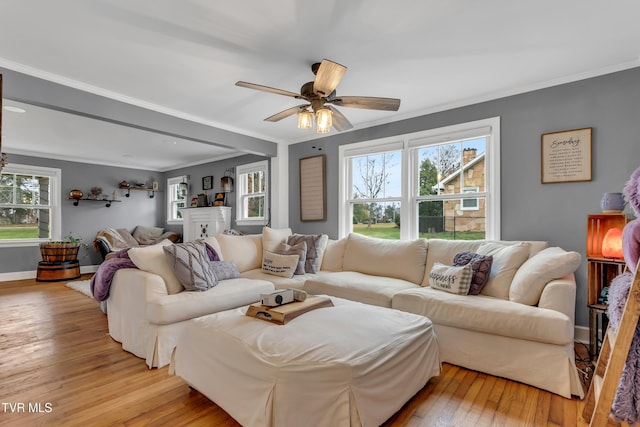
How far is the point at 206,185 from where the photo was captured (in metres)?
6.65

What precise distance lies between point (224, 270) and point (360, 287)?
139 centimetres

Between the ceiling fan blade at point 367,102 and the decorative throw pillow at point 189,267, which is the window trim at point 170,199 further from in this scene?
the ceiling fan blade at point 367,102

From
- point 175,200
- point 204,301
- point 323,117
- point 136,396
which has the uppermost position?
point 323,117

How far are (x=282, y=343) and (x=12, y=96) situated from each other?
3050mm

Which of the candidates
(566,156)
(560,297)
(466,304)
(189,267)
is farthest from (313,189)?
(560,297)

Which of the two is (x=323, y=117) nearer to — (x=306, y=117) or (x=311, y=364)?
(x=306, y=117)

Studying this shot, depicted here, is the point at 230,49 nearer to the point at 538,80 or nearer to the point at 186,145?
the point at 538,80

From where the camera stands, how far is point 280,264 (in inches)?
143

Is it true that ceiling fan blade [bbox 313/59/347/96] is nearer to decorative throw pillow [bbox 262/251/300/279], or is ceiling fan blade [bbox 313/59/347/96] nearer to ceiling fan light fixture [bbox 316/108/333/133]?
ceiling fan light fixture [bbox 316/108/333/133]

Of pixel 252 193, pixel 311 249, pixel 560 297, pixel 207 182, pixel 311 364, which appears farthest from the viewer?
pixel 207 182

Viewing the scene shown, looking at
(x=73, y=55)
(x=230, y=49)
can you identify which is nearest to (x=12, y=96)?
(x=73, y=55)

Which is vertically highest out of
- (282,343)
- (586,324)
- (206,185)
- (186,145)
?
(186,145)

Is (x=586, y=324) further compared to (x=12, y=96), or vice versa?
(x=586, y=324)

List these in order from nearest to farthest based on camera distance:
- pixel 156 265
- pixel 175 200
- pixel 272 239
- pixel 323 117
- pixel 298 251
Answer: pixel 323 117
pixel 156 265
pixel 298 251
pixel 272 239
pixel 175 200
